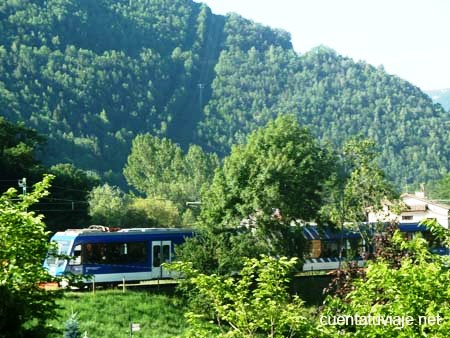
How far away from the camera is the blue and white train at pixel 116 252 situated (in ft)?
108

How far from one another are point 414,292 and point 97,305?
21516mm

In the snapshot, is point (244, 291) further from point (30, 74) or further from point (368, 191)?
point (30, 74)

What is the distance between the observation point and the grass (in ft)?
91.9

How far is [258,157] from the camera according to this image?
40.5 metres

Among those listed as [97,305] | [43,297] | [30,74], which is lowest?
[97,305]

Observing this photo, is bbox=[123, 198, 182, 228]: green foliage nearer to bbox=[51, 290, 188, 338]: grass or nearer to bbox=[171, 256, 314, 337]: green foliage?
bbox=[51, 290, 188, 338]: grass

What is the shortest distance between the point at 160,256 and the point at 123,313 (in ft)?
21.2

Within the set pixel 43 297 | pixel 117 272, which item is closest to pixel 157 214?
pixel 117 272

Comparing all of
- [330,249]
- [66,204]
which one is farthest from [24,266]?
[66,204]

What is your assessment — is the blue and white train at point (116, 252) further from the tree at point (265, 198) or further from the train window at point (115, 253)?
the tree at point (265, 198)

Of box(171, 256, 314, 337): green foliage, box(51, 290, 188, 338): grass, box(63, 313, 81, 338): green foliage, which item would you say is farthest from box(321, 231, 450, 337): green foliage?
box(51, 290, 188, 338): grass

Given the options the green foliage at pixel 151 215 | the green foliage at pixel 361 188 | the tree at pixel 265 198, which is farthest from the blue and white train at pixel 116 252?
the green foliage at pixel 151 215

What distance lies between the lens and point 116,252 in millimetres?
34625

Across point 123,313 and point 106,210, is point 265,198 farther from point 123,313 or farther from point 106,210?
point 106,210
